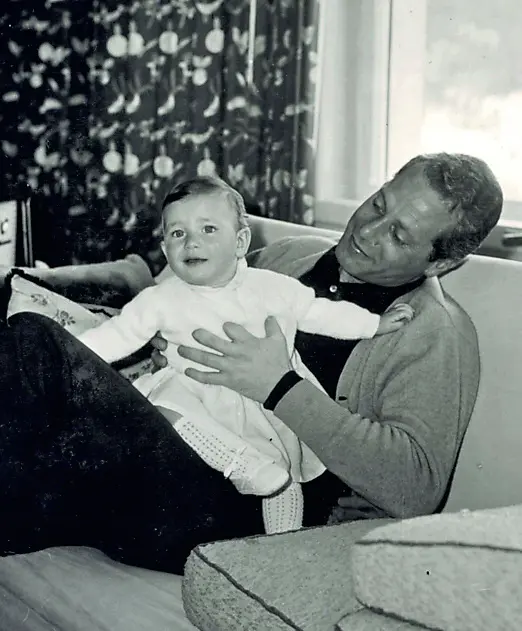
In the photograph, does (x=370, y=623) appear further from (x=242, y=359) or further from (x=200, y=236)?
(x=200, y=236)

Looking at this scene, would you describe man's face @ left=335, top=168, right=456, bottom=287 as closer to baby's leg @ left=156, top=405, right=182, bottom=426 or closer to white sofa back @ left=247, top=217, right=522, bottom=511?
white sofa back @ left=247, top=217, right=522, bottom=511

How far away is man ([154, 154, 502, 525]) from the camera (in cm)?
148

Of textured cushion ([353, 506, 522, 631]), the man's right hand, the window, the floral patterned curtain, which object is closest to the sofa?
textured cushion ([353, 506, 522, 631])

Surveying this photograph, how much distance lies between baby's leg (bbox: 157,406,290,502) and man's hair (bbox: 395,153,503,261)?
21.0 inches

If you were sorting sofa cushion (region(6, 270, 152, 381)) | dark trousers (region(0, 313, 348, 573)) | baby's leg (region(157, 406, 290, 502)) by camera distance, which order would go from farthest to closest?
sofa cushion (region(6, 270, 152, 381)) < baby's leg (region(157, 406, 290, 502)) < dark trousers (region(0, 313, 348, 573))

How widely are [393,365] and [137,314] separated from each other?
474 mm

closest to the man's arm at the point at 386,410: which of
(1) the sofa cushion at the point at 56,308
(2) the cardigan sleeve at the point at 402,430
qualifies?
(2) the cardigan sleeve at the point at 402,430

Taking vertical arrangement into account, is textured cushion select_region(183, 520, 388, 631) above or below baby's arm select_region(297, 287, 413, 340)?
below

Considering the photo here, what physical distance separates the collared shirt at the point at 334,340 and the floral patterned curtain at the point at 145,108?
5.28 ft

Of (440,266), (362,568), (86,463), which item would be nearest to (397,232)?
(440,266)

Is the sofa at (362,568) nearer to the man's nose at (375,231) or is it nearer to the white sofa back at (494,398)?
the white sofa back at (494,398)

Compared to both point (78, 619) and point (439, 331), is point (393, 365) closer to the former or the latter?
point (439, 331)

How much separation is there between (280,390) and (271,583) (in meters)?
0.43

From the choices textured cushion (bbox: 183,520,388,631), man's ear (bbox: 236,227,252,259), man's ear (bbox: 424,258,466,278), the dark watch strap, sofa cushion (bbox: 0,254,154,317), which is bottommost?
textured cushion (bbox: 183,520,388,631)
